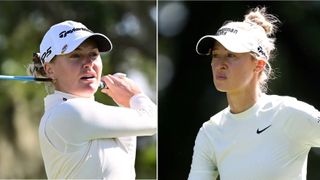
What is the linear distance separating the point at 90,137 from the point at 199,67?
19.5ft

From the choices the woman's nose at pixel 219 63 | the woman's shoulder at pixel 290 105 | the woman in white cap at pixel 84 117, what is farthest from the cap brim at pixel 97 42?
the woman's shoulder at pixel 290 105

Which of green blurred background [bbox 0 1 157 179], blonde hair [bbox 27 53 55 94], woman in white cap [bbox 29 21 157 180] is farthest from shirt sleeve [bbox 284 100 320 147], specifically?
green blurred background [bbox 0 1 157 179]

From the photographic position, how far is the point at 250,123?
462cm

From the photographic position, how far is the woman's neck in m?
4.70

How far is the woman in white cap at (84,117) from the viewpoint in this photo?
14.4 feet

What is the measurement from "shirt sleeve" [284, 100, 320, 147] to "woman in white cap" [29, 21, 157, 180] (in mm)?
620

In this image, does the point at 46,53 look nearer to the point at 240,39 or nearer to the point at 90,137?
the point at 90,137

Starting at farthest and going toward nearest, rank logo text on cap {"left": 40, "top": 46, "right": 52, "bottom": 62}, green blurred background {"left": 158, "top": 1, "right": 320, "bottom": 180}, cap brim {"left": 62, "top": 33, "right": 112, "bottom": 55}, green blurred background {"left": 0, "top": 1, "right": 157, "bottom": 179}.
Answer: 1. green blurred background {"left": 0, "top": 1, "right": 157, "bottom": 179}
2. green blurred background {"left": 158, "top": 1, "right": 320, "bottom": 180}
3. logo text on cap {"left": 40, "top": 46, "right": 52, "bottom": 62}
4. cap brim {"left": 62, "top": 33, "right": 112, "bottom": 55}

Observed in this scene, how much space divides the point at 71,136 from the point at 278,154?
932 millimetres

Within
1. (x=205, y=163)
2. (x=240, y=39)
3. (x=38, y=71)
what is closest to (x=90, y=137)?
(x=38, y=71)

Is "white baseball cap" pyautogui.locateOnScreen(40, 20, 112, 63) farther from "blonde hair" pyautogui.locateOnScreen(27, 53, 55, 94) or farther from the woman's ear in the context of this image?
the woman's ear

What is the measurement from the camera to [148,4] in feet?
47.2

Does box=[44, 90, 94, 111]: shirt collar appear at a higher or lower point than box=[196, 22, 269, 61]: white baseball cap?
lower

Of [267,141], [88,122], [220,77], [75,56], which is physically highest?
[75,56]
